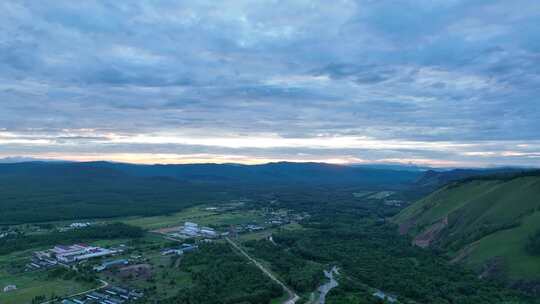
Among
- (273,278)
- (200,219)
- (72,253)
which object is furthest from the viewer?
(200,219)

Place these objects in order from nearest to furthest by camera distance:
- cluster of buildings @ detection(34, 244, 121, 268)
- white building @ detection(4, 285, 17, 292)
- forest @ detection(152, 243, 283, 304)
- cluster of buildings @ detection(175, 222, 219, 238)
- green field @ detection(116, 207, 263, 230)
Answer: forest @ detection(152, 243, 283, 304) → white building @ detection(4, 285, 17, 292) → cluster of buildings @ detection(34, 244, 121, 268) → cluster of buildings @ detection(175, 222, 219, 238) → green field @ detection(116, 207, 263, 230)

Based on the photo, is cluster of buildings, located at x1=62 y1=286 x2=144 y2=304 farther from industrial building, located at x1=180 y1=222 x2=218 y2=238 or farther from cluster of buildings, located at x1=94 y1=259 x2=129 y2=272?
industrial building, located at x1=180 y1=222 x2=218 y2=238

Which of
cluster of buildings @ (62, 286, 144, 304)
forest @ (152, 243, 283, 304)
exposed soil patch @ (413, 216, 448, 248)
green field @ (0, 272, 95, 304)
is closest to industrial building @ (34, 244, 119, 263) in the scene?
green field @ (0, 272, 95, 304)

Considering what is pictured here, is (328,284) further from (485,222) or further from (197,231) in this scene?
(197,231)

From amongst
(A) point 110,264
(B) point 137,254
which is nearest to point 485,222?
(B) point 137,254

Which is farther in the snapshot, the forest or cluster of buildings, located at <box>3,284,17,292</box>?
cluster of buildings, located at <box>3,284,17,292</box>

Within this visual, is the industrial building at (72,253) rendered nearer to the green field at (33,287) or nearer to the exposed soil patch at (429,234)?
the green field at (33,287)

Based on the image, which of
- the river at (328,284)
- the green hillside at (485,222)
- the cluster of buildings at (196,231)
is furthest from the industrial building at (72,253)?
the green hillside at (485,222)

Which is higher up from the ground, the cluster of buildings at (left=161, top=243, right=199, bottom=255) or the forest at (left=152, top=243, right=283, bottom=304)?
the forest at (left=152, top=243, right=283, bottom=304)
